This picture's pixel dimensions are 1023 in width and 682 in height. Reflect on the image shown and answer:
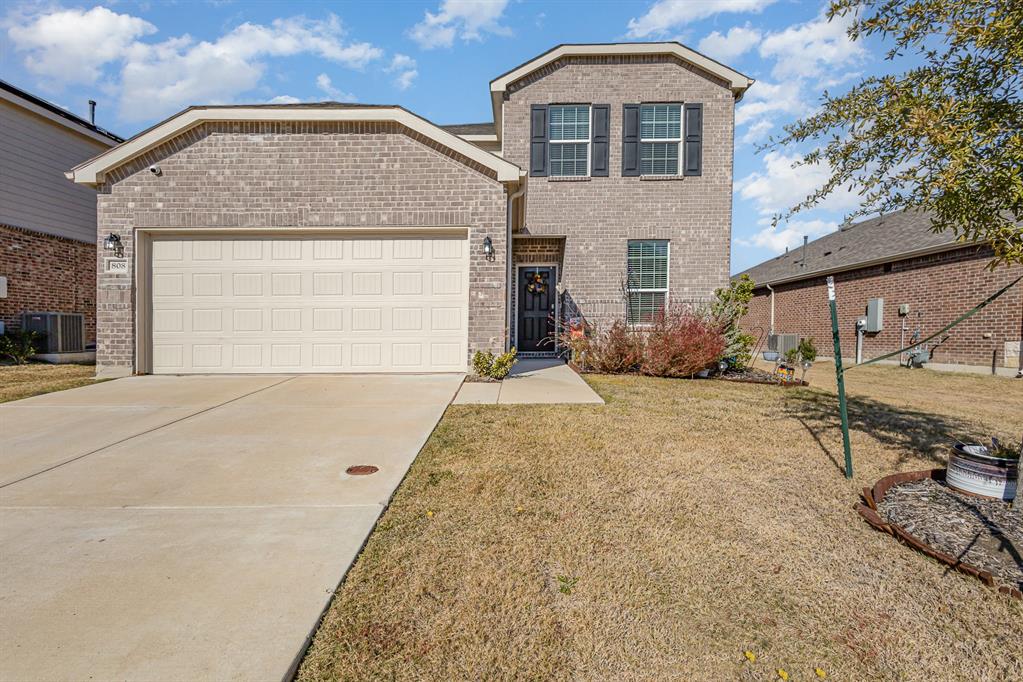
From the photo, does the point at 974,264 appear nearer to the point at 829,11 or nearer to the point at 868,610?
the point at 829,11

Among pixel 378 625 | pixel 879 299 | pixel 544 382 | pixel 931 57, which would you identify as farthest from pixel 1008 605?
pixel 879 299

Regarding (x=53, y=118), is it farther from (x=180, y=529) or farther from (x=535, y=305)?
(x=180, y=529)

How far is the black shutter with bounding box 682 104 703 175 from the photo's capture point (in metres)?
11.6

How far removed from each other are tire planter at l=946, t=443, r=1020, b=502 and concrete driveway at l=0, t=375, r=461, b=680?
403 cm

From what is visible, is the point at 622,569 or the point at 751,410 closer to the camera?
the point at 622,569

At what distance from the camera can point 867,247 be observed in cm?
1633

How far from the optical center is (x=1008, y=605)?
2199 mm

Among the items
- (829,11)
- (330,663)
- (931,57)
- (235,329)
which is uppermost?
(829,11)

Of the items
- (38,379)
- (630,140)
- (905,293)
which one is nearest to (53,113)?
(38,379)

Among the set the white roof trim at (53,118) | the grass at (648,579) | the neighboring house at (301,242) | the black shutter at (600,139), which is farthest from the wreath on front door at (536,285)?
the white roof trim at (53,118)

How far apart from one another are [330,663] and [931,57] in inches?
212

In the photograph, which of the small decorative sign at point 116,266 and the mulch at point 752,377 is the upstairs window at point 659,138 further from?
the small decorative sign at point 116,266

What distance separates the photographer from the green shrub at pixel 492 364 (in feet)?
A: 27.1

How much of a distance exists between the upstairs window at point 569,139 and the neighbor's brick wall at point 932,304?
8176 millimetres
